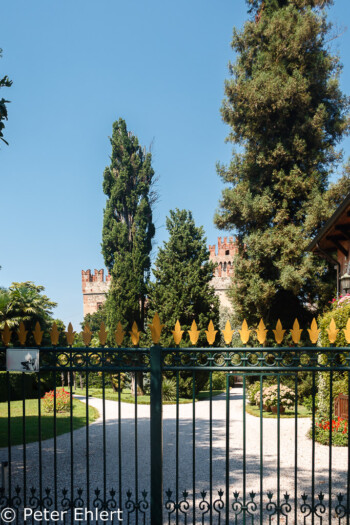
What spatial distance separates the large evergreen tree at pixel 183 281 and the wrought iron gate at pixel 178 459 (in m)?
5.70

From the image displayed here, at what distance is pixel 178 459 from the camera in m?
4.65

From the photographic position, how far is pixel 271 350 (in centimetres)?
355

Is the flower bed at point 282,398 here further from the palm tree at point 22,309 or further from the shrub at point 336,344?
the palm tree at point 22,309

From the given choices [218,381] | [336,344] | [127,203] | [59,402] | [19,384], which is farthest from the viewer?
[127,203]

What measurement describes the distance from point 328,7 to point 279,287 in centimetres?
1162

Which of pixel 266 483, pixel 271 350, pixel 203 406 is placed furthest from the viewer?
pixel 203 406

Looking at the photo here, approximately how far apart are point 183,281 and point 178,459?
13.9 meters

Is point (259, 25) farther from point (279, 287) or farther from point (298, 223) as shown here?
point (279, 287)

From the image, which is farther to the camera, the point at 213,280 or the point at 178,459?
the point at 213,280

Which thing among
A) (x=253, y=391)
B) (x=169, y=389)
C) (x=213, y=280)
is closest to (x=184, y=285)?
(x=169, y=389)

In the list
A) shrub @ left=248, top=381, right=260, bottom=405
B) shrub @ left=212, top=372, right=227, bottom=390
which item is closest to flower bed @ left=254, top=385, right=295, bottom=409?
shrub @ left=248, top=381, right=260, bottom=405

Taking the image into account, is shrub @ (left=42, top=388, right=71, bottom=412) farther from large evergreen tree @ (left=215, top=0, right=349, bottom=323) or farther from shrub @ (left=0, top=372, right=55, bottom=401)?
large evergreen tree @ (left=215, top=0, right=349, bottom=323)

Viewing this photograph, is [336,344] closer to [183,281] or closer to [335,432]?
[335,432]

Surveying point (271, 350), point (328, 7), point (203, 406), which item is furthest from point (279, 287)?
point (271, 350)
